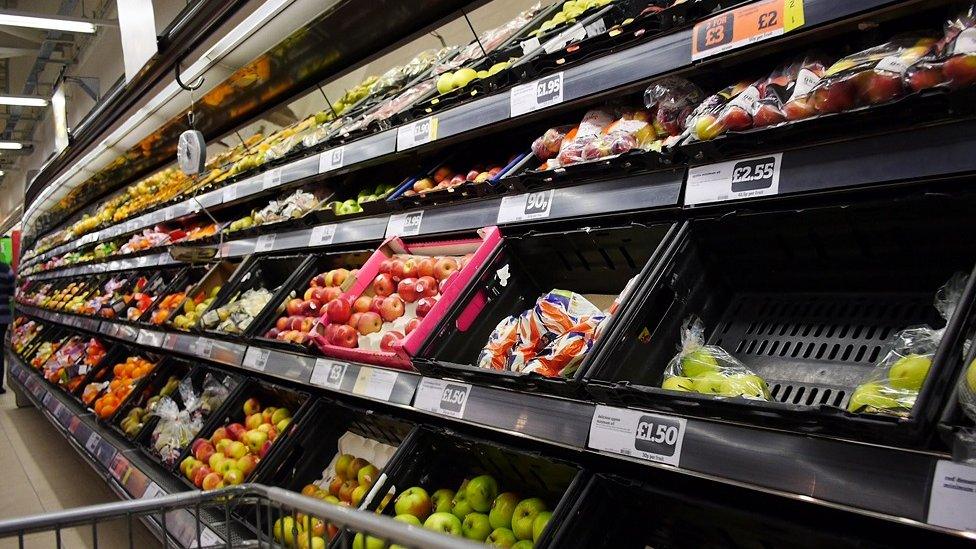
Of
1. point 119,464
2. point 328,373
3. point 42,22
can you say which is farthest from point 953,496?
point 42,22

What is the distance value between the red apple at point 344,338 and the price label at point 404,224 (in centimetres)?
34

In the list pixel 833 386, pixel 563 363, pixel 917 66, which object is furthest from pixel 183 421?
pixel 917 66

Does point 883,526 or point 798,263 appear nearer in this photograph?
point 883,526

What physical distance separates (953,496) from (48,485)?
15.6 ft

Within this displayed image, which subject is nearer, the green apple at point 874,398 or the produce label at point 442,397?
the green apple at point 874,398

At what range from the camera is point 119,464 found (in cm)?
313

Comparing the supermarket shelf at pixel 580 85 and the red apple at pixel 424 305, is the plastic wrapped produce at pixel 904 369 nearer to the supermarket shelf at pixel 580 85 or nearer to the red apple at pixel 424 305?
the supermarket shelf at pixel 580 85

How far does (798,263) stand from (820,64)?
38 centimetres

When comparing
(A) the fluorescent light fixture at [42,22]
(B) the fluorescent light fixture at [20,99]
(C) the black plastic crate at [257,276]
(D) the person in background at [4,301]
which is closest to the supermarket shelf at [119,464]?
(C) the black plastic crate at [257,276]

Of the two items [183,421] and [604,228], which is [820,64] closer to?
[604,228]

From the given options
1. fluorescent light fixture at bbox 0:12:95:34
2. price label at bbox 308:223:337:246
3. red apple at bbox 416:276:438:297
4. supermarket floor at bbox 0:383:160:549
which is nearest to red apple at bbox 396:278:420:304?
red apple at bbox 416:276:438:297

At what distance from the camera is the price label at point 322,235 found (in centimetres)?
261

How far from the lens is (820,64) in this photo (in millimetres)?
1324

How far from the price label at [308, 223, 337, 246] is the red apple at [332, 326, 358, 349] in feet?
1.71
